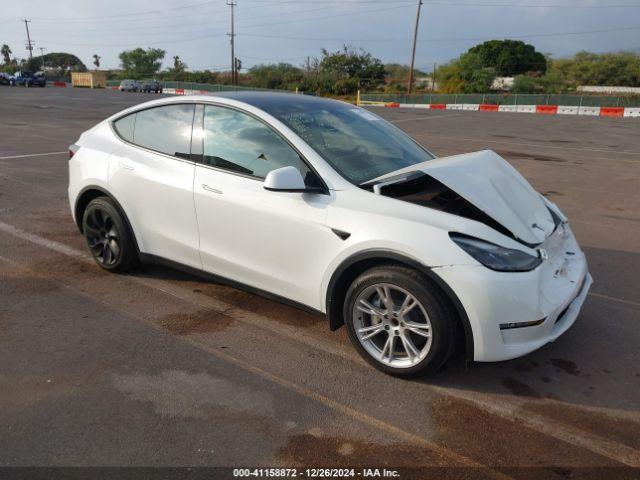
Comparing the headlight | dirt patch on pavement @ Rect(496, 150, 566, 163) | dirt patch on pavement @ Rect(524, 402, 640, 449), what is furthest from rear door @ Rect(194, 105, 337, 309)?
dirt patch on pavement @ Rect(496, 150, 566, 163)

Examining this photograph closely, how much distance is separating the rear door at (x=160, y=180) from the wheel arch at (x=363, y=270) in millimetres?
1234

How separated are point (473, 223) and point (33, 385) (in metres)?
2.74

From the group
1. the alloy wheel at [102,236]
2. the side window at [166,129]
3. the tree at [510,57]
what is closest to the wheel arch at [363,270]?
the side window at [166,129]

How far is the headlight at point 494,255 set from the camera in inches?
115

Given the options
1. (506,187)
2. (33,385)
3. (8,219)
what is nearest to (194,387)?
(33,385)

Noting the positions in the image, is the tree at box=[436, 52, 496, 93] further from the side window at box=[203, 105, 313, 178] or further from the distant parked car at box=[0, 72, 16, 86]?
the side window at box=[203, 105, 313, 178]

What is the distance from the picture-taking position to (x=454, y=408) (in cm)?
299

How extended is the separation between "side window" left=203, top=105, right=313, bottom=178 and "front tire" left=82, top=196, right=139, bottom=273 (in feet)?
3.75

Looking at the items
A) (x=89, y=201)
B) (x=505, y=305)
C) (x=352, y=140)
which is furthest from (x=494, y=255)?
(x=89, y=201)

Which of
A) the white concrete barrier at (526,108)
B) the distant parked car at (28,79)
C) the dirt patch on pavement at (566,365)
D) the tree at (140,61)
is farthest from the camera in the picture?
the tree at (140,61)

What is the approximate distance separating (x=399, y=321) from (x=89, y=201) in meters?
3.24

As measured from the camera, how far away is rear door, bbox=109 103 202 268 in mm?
4051

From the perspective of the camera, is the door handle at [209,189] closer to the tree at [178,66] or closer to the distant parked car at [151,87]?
the distant parked car at [151,87]

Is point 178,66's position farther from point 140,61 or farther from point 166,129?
point 166,129
